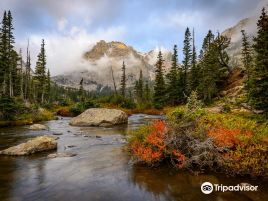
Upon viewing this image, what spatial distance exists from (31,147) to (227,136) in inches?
433

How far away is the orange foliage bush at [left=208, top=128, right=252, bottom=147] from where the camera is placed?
11.2m

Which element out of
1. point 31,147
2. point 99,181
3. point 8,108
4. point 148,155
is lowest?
point 99,181

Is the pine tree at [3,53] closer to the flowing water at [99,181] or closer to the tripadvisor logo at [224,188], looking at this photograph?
the flowing water at [99,181]

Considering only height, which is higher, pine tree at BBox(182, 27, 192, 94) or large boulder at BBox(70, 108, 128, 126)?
pine tree at BBox(182, 27, 192, 94)

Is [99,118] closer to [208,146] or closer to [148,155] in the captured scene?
[148,155]

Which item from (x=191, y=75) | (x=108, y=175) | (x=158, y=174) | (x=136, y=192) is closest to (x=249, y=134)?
(x=158, y=174)

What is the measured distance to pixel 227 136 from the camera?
1139 centimetres

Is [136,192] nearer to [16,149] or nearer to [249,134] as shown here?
[249,134]

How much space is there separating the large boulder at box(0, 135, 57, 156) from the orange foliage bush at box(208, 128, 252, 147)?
9.96 meters

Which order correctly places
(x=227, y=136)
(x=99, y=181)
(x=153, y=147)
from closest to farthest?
(x=99, y=181) → (x=227, y=136) → (x=153, y=147)

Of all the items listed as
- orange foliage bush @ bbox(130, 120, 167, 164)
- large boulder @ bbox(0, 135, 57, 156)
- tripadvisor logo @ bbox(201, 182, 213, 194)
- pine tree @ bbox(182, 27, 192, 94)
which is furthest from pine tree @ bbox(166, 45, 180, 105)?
tripadvisor logo @ bbox(201, 182, 213, 194)

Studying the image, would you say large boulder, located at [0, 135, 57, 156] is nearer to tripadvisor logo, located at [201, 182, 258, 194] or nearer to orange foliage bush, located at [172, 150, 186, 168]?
orange foliage bush, located at [172, 150, 186, 168]

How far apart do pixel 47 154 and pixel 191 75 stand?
4051cm

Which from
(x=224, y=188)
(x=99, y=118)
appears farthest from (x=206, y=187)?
(x=99, y=118)
